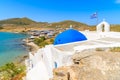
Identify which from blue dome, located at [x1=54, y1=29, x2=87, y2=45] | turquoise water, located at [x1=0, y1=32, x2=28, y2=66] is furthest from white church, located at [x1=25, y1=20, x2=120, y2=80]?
turquoise water, located at [x1=0, y1=32, x2=28, y2=66]

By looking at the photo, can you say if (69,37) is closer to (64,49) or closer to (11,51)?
(64,49)

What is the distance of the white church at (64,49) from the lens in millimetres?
12125

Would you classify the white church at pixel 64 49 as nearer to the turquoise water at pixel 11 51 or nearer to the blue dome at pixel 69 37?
the blue dome at pixel 69 37

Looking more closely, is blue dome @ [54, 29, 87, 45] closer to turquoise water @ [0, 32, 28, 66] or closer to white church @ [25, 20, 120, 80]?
white church @ [25, 20, 120, 80]

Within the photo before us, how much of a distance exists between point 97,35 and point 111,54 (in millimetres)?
12676

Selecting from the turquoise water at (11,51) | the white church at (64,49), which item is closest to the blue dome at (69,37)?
the white church at (64,49)

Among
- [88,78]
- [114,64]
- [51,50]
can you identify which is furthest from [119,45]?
[51,50]

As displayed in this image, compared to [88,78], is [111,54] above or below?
above

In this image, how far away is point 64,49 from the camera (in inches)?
552

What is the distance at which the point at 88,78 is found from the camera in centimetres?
846

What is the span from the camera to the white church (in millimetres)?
12125

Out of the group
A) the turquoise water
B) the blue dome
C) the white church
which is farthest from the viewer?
the turquoise water

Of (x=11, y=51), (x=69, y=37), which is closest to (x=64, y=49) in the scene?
(x=69, y=37)

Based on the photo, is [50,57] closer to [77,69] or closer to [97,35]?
[77,69]
